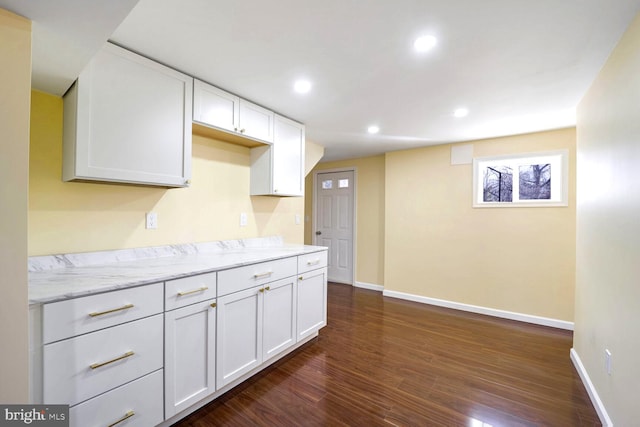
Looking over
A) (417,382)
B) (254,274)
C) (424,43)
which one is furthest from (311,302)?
(424,43)

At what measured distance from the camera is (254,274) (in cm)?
205

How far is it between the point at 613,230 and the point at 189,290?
101 inches

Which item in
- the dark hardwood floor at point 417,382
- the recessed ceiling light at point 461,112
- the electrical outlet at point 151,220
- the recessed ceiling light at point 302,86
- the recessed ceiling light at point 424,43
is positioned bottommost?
the dark hardwood floor at point 417,382

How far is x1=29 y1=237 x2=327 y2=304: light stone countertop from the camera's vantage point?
4.04 feet

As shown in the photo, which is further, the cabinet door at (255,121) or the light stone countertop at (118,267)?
the cabinet door at (255,121)

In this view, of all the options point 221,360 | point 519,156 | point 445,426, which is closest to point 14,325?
point 221,360

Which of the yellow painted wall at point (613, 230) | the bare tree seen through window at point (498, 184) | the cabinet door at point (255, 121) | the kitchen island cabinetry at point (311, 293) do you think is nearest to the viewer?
the yellow painted wall at point (613, 230)

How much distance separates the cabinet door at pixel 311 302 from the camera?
255cm

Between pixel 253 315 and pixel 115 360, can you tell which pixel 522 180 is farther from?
pixel 115 360

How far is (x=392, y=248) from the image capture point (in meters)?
4.41

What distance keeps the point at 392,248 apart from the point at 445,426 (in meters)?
2.87

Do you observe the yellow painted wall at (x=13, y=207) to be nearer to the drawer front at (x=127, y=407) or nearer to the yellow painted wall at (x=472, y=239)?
the drawer front at (x=127, y=407)

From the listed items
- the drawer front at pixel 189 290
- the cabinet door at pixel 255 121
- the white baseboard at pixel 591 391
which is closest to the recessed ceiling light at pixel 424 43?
the cabinet door at pixel 255 121

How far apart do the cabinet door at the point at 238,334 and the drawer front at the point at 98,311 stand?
460 millimetres
